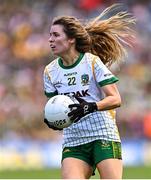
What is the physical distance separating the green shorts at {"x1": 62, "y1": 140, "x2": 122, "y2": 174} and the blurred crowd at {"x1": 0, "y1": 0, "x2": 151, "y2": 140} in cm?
995

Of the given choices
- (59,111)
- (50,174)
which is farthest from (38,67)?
(59,111)

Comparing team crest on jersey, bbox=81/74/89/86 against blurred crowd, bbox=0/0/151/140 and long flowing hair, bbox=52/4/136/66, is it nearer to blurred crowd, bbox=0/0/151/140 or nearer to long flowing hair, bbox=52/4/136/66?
long flowing hair, bbox=52/4/136/66

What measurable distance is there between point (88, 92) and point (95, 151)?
0.53 metres

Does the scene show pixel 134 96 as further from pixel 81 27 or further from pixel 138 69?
pixel 81 27

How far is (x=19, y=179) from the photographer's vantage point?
1277 cm

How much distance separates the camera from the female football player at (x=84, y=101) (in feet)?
20.5

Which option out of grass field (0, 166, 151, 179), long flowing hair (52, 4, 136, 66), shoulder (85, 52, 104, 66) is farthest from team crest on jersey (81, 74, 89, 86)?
grass field (0, 166, 151, 179)

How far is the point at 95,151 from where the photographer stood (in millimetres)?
6383

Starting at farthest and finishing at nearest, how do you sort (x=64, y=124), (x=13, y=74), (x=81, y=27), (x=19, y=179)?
(x=13, y=74) → (x=19, y=179) → (x=81, y=27) → (x=64, y=124)

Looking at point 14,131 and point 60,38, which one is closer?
point 60,38

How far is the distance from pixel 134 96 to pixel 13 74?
2.99 meters

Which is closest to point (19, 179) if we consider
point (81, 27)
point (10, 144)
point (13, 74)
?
point (10, 144)

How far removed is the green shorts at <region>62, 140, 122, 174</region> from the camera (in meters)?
6.35

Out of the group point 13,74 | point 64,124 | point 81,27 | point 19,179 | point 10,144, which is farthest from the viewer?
point 13,74
